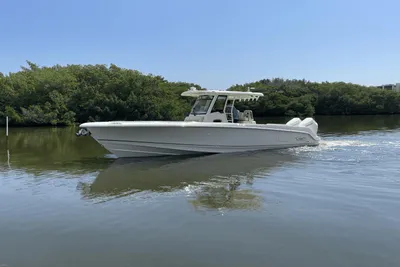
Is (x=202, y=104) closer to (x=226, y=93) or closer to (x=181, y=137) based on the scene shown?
(x=226, y=93)

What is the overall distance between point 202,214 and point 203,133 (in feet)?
21.7

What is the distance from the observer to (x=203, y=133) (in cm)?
1255

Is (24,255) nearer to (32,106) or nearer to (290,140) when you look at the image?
(290,140)

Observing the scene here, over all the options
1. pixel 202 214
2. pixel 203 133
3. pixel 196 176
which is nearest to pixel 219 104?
pixel 203 133

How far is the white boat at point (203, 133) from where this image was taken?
11883mm

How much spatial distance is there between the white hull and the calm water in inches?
48.1

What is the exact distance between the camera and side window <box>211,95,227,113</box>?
13.4 metres

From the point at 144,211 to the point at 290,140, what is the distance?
9.05m

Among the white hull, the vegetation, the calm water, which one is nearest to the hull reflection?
the calm water

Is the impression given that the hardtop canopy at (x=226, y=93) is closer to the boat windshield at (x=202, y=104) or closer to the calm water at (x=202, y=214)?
the boat windshield at (x=202, y=104)

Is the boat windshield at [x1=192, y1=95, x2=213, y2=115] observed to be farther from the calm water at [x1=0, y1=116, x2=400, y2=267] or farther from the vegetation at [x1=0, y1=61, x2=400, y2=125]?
the vegetation at [x1=0, y1=61, x2=400, y2=125]

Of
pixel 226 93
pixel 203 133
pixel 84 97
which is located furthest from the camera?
pixel 84 97

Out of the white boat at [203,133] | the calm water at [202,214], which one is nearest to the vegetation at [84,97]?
the white boat at [203,133]

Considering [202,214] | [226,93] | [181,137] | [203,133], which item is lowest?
[202,214]
